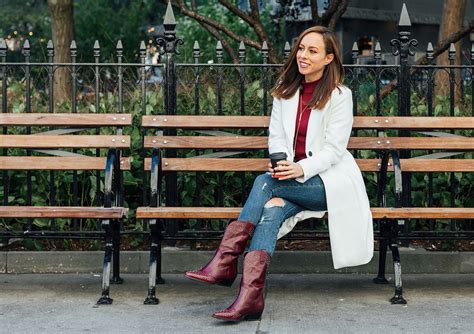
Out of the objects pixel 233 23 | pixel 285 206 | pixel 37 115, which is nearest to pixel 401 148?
pixel 285 206

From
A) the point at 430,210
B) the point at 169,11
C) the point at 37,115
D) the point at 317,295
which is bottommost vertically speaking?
the point at 317,295

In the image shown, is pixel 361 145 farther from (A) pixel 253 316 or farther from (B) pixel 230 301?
(A) pixel 253 316

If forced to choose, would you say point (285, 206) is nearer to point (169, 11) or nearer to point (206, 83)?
point (169, 11)

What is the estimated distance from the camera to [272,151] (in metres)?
5.86

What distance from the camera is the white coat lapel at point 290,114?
5867 millimetres

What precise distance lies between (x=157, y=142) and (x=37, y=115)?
33.6 inches

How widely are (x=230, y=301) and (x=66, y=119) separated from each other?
172 cm

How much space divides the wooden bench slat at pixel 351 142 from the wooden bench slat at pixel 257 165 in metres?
0.11

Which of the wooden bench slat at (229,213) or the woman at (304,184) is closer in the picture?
the woman at (304,184)

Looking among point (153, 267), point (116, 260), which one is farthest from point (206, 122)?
point (153, 267)

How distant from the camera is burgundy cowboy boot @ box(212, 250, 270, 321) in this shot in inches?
203

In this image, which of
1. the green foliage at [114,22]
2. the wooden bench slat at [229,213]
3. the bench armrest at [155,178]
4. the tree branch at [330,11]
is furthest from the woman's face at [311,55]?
the green foliage at [114,22]

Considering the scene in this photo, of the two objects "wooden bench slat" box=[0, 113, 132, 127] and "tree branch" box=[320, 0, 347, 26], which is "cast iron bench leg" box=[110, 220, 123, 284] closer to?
"wooden bench slat" box=[0, 113, 132, 127]

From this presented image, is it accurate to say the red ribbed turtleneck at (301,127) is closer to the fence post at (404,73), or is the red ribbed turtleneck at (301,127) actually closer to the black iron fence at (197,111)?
the black iron fence at (197,111)
